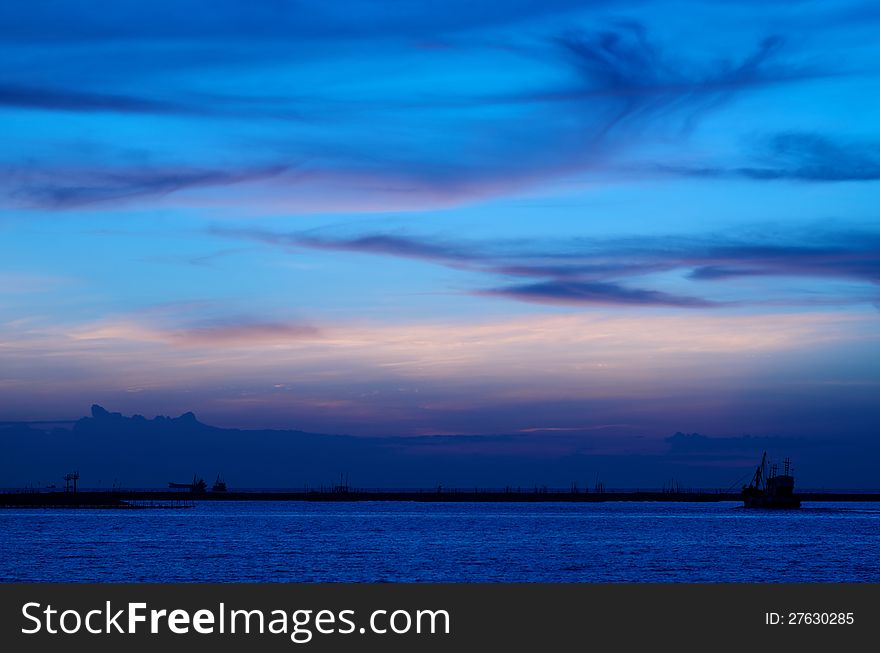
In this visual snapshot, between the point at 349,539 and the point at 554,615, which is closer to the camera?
the point at 554,615

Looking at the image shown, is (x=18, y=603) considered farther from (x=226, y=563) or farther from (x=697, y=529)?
(x=697, y=529)

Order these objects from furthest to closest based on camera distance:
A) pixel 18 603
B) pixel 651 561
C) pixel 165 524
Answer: pixel 165 524, pixel 651 561, pixel 18 603

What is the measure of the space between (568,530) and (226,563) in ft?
259

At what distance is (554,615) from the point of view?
1505 inches

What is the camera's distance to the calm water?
92875 mm

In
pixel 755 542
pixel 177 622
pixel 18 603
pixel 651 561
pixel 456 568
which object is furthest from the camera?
pixel 755 542

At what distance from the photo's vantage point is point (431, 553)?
11494 centimetres

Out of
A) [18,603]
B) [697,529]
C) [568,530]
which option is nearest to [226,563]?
[18,603]

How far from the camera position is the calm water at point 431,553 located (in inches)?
3656

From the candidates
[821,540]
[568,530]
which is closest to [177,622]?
[821,540]

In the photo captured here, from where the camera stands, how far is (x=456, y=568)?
97.3 meters

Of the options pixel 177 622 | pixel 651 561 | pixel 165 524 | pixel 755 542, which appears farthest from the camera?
pixel 165 524

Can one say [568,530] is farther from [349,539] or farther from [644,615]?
[644,615]

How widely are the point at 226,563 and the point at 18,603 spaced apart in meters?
67.5
